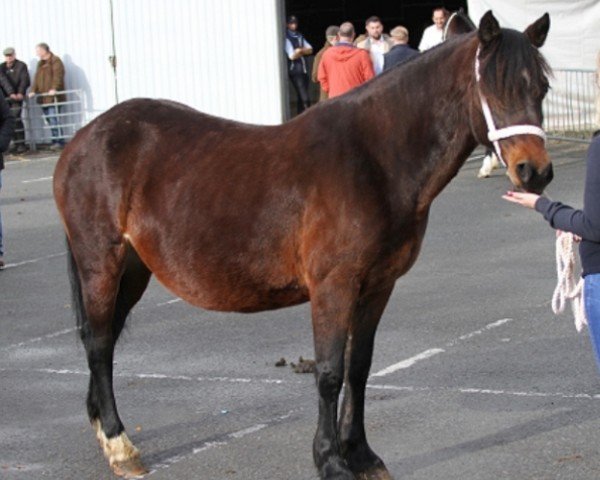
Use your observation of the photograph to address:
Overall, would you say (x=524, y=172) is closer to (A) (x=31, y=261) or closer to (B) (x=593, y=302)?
(B) (x=593, y=302)

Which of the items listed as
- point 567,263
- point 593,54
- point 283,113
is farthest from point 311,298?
point 283,113

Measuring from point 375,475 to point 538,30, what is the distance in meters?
2.19

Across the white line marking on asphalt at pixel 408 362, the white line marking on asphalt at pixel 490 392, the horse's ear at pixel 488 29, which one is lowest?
the white line marking on asphalt at pixel 408 362

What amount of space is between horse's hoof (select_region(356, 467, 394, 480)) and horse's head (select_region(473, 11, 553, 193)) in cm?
160

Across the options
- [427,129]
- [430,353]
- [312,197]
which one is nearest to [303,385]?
[430,353]

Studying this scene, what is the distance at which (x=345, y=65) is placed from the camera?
16.2m

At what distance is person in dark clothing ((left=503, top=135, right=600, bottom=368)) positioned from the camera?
16.6 feet

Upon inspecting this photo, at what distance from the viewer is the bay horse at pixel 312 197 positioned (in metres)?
5.58

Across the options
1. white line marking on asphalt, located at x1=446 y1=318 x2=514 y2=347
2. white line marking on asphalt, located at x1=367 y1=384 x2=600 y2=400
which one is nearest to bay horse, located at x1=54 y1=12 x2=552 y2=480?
white line marking on asphalt, located at x1=367 y1=384 x2=600 y2=400

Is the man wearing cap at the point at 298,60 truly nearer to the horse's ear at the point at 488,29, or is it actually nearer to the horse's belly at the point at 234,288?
the horse's belly at the point at 234,288

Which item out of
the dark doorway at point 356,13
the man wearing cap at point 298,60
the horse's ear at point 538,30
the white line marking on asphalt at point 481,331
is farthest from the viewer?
the dark doorway at point 356,13

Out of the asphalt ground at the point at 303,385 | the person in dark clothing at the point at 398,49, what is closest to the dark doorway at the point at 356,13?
the person in dark clothing at the point at 398,49

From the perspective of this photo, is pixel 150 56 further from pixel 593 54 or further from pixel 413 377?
pixel 413 377

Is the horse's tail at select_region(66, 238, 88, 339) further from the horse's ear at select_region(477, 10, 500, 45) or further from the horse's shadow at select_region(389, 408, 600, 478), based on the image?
the horse's ear at select_region(477, 10, 500, 45)
